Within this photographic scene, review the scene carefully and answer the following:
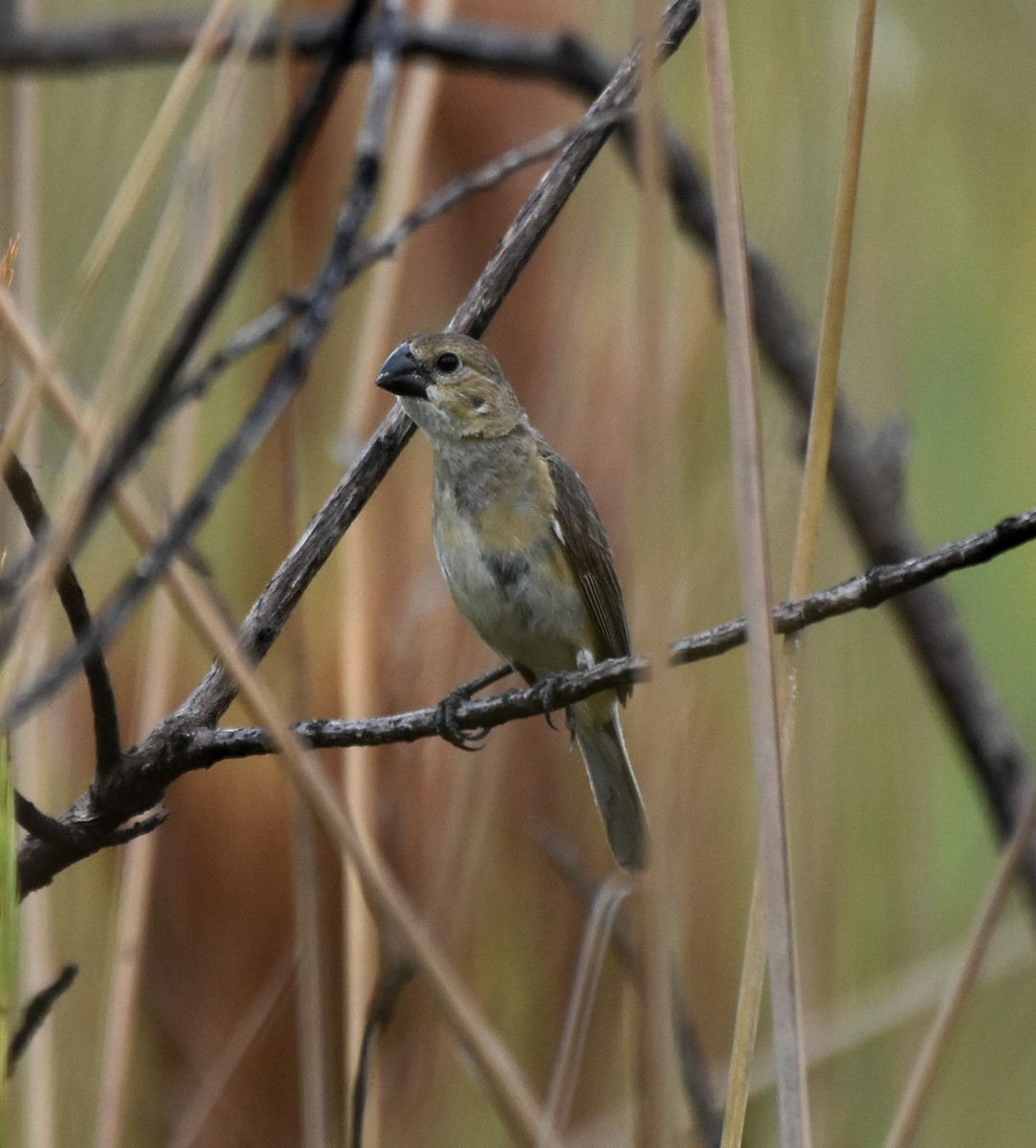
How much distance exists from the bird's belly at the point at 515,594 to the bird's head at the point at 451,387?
220mm

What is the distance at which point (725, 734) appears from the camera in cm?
270

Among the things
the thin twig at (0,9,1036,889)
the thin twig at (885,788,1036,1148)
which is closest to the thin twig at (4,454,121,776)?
the thin twig at (885,788,1036,1148)

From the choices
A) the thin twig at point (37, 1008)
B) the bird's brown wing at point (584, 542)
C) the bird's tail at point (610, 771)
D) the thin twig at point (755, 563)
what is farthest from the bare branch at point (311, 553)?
the bird's tail at point (610, 771)

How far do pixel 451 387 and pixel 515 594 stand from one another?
42 cm

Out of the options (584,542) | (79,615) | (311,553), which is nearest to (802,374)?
(584,542)

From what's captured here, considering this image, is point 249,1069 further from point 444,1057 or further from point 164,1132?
point 444,1057

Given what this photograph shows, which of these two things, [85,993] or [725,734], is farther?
[725,734]

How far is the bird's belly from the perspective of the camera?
8.64 ft

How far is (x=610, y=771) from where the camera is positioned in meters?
2.84

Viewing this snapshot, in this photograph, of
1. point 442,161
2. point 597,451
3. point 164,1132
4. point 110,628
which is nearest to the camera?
point 110,628

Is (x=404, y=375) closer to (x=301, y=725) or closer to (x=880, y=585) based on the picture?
(x=301, y=725)

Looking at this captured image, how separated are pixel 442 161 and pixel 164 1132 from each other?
2.15m

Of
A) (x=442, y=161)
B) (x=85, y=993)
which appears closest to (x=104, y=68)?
(x=442, y=161)

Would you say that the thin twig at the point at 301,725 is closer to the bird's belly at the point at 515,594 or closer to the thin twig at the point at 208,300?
the thin twig at the point at 208,300
